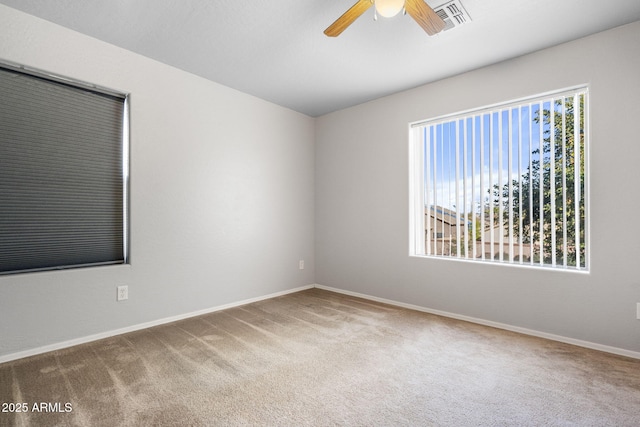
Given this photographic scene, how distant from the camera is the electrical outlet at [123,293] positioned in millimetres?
2725

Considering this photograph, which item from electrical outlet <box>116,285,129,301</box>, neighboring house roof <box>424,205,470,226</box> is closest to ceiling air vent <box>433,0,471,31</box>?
neighboring house roof <box>424,205,470,226</box>

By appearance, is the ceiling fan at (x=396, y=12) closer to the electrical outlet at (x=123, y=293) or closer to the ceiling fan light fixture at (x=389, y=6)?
the ceiling fan light fixture at (x=389, y=6)

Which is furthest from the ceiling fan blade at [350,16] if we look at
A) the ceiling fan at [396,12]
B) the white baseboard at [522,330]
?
the white baseboard at [522,330]

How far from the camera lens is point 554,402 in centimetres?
175

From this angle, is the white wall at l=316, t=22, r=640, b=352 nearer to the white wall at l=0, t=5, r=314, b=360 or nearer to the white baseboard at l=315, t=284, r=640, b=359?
the white baseboard at l=315, t=284, r=640, b=359

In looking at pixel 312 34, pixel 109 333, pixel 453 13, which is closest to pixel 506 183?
pixel 453 13

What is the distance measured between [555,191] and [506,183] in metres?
0.39

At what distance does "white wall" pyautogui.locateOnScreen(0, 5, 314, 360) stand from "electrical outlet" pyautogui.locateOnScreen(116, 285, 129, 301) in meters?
0.04

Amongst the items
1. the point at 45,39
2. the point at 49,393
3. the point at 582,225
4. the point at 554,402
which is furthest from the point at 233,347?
the point at 582,225

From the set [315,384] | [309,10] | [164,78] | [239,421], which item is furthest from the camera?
[164,78]

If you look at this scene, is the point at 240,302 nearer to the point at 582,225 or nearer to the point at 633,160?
the point at 582,225

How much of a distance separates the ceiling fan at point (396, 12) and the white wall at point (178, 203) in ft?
6.11

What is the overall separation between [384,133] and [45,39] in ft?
10.7

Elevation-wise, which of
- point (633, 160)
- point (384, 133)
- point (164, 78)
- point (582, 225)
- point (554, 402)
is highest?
point (164, 78)
